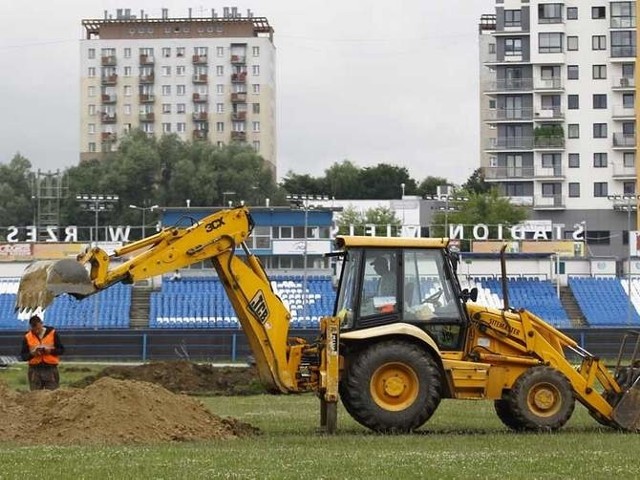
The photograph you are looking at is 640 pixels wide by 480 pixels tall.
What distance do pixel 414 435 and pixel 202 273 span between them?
6257cm

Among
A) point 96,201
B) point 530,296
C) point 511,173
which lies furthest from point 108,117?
point 530,296

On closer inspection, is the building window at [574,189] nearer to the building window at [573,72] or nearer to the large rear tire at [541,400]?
the building window at [573,72]

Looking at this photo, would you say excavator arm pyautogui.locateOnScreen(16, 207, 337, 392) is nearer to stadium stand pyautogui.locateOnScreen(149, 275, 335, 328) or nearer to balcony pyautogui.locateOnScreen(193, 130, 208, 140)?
stadium stand pyautogui.locateOnScreen(149, 275, 335, 328)

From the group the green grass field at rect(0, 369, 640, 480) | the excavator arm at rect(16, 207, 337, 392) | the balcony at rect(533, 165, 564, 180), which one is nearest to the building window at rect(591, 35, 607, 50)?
the balcony at rect(533, 165, 564, 180)

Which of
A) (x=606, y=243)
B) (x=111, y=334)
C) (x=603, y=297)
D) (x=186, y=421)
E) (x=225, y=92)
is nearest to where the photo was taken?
(x=186, y=421)

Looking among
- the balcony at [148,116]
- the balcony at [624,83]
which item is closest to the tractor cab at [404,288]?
the balcony at [624,83]

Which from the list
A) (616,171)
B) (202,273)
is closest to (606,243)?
(616,171)

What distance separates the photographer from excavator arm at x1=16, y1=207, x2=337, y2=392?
19.5 metres

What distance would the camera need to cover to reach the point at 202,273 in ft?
266

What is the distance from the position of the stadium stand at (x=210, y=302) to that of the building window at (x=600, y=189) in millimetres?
44346

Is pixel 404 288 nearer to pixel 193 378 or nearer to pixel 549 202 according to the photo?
pixel 193 378

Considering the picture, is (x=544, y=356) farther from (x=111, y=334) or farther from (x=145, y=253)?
(x=111, y=334)

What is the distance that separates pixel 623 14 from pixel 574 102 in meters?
Result: 8.58

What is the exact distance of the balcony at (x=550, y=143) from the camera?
116750 millimetres
